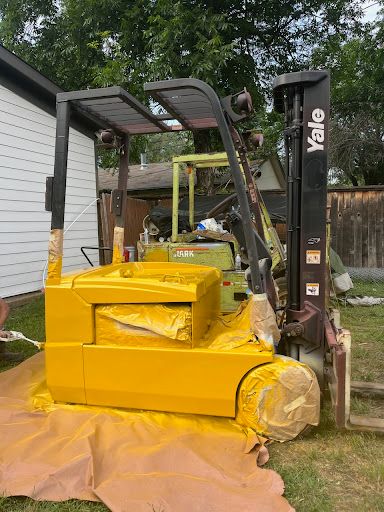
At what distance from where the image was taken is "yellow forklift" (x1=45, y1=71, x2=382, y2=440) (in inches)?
127

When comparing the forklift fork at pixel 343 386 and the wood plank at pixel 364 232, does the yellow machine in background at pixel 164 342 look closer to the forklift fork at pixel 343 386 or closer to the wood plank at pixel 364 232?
the forklift fork at pixel 343 386

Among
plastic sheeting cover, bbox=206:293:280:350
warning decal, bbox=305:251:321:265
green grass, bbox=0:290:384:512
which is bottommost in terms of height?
green grass, bbox=0:290:384:512

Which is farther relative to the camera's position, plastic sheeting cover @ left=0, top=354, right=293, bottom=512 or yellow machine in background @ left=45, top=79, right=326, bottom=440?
yellow machine in background @ left=45, top=79, right=326, bottom=440

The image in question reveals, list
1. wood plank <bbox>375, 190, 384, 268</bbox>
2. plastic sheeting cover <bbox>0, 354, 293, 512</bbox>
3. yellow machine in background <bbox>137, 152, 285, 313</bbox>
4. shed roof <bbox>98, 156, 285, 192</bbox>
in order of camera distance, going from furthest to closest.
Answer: shed roof <bbox>98, 156, 285, 192</bbox>
wood plank <bbox>375, 190, 384, 268</bbox>
yellow machine in background <bbox>137, 152, 285, 313</bbox>
plastic sheeting cover <bbox>0, 354, 293, 512</bbox>

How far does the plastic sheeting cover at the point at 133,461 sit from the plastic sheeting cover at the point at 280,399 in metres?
0.16

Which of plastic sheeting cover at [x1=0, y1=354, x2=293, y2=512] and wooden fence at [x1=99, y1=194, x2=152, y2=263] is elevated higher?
wooden fence at [x1=99, y1=194, x2=152, y2=263]

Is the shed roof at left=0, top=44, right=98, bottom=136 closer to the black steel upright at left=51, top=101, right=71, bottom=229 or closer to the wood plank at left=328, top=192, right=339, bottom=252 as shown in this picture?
the black steel upright at left=51, top=101, right=71, bottom=229

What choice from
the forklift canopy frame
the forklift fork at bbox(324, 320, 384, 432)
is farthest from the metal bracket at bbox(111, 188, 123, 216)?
the forklift fork at bbox(324, 320, 384, 432)

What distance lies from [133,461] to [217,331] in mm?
1279

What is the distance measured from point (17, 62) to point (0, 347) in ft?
18.6

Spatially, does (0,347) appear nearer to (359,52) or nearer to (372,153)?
(359,52)

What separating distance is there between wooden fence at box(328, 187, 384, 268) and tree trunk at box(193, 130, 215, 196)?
142 inches

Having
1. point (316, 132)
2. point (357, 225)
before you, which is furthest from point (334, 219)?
point (316, 132)

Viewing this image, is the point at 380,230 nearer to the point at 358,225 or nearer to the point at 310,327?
the point at 358,225
